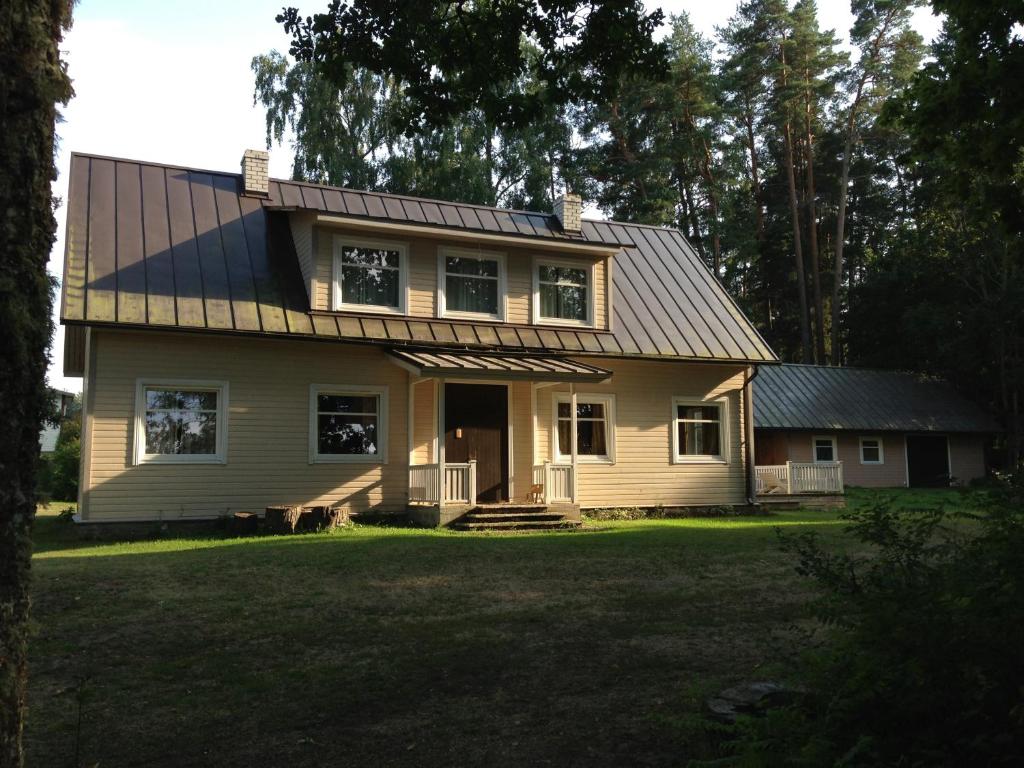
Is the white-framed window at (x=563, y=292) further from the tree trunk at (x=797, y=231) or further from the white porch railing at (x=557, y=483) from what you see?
the tree trunk at (x=797, y=231)

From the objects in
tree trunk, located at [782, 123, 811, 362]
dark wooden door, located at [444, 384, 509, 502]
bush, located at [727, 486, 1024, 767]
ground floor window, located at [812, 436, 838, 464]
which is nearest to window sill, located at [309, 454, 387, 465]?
dark wooden door, located at [444, 384, 509, 502]

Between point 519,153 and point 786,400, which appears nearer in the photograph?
point 786,400

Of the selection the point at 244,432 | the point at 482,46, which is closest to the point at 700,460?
the point at 244,432

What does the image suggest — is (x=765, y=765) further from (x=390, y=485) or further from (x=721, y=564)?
(x=390, y=485)

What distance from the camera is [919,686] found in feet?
11.2

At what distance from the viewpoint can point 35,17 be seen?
2.96 meters

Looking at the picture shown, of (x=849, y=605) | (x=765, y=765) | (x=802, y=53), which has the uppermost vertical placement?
(x=802, y=53)

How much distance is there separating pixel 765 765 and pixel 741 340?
1647 centimetres

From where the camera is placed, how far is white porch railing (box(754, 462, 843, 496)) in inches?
814

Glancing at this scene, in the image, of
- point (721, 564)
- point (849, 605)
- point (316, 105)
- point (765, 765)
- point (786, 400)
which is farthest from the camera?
point (316, 105)

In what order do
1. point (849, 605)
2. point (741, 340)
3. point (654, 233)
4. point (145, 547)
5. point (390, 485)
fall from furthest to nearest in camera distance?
point (654, 233) → point (741, 340) → point (390, 485) → point (145, 547) → point (849, 605)

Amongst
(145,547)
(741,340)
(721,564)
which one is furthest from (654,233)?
(145,547)

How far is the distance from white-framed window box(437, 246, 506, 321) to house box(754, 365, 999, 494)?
13.0 metres

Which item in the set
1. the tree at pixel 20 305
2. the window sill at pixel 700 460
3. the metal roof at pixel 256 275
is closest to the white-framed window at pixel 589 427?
the metal roof at pixel 256 275
